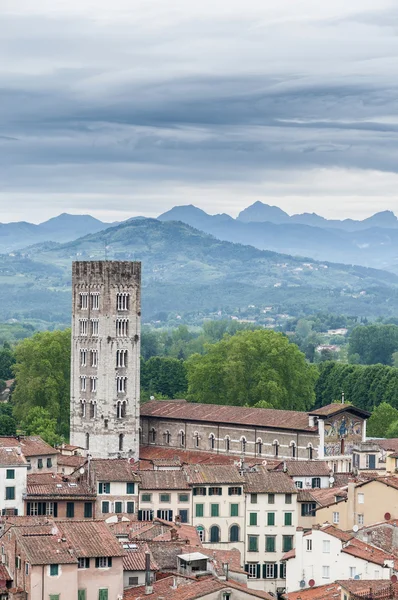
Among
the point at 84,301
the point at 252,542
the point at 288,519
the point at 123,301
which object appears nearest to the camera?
the point at 252,542

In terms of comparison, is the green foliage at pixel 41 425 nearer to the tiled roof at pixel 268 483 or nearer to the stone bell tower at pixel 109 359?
the stone bell tower at pixel 109 359

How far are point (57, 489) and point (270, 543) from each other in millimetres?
10366

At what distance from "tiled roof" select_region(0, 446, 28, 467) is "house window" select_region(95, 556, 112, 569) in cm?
2099

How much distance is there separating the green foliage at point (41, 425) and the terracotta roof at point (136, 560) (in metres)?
50.6

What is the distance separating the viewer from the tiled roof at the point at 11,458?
8188cm

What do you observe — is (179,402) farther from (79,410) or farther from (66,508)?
(66,508)

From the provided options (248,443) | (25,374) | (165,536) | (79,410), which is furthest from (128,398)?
(165,536)

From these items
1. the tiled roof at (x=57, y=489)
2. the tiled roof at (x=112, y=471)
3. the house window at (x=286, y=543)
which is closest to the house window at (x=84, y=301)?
the tiled roof at (x=112, y=471)

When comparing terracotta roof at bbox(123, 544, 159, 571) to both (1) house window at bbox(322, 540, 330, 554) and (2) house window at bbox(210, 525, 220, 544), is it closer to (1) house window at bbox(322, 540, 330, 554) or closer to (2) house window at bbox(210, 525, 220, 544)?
(1) house window at bbox(322, 540, 330, 554)

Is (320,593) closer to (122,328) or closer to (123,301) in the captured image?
(122,328)

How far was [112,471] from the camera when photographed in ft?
274

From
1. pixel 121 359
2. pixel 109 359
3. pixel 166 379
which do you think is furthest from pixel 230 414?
pixel 166 379

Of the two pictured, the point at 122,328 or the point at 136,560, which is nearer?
the point at 136,560

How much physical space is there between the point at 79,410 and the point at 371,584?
180 ft
